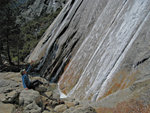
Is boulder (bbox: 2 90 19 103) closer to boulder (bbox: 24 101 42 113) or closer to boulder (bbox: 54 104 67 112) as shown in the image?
boulder (bbox: 24 101 42 113)

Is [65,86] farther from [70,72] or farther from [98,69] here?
[98,69]

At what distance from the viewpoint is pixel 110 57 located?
895 cm

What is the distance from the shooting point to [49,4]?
7944cm

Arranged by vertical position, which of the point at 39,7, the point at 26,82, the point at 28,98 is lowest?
the point at 26,82

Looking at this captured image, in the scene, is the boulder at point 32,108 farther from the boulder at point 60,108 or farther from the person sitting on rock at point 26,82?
the person sitting on rock at point 26,82

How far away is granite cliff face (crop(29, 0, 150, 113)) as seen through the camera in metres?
6.26

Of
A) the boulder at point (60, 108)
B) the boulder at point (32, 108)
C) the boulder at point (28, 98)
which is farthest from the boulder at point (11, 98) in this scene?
the boulder at point (60, 108)

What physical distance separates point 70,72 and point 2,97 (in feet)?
20.5

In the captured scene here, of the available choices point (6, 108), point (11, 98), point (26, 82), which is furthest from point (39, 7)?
point (6, 108)

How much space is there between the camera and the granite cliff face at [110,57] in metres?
6.26

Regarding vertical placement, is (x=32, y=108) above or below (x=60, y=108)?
below

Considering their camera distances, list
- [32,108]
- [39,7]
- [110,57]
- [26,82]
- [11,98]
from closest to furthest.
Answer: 1. [32,108]
2. [11,98]
3. [110,57]
4. [26,82]
5. [39,7]

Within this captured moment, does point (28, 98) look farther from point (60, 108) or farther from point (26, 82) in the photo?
point (26, 82)

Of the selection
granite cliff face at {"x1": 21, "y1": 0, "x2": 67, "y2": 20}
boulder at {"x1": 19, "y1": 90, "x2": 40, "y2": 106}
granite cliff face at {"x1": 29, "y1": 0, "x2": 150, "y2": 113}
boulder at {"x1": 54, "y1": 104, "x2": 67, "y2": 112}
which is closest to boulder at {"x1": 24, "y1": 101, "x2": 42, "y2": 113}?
boulder at {"x1": 19, "y1": 90, "x2": 40, "y2": 106}
